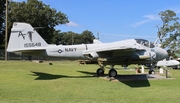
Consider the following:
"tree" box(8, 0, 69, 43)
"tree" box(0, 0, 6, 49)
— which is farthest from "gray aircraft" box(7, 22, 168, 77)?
"tree" box(0, 0, 6, 49)

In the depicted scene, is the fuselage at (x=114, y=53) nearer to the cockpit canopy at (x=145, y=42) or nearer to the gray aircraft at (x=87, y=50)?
the gray aircraft at (x=87, y=50)

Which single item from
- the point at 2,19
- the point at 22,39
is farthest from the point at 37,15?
the point at 22,39

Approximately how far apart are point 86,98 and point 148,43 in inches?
358

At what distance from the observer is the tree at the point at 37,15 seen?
169 feet

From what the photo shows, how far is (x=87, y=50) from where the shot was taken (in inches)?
624

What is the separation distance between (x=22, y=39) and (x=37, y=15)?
40406mm

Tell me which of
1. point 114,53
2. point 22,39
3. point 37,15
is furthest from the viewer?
point 37,15

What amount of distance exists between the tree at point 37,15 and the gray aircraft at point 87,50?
1514 inches

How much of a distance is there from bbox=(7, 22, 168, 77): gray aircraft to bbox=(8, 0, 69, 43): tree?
38.5 m

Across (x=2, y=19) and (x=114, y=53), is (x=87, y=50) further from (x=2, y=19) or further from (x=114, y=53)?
(x=2, y=19)

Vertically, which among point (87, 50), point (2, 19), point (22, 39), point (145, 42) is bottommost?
point (87, 50)

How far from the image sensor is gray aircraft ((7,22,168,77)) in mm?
14470

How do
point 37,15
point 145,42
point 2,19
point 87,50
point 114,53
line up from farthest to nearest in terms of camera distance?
point 37,15 < point 2,19 < point 87,50 < point 145,42 < point 114,53

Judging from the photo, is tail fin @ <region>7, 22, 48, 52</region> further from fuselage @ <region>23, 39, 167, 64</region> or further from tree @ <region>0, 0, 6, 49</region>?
tree @ <region>0, 0, 6, 49</region>
